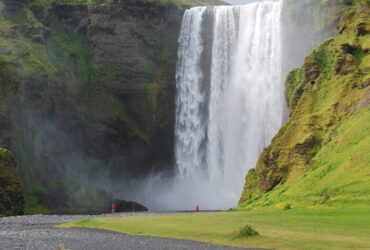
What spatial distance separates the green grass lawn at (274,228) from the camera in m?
21.0

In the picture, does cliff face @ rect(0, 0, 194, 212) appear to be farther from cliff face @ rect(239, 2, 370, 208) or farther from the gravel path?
the gravel path

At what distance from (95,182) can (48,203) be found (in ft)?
48.8

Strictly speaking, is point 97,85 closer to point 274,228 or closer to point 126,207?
point 126,207

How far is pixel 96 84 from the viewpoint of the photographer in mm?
83750

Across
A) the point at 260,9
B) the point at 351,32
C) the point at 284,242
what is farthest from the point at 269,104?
the point at 284,242

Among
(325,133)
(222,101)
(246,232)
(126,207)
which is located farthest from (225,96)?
(246,232)

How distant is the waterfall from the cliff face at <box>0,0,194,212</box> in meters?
3.33

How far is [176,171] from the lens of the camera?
83250 millimetres

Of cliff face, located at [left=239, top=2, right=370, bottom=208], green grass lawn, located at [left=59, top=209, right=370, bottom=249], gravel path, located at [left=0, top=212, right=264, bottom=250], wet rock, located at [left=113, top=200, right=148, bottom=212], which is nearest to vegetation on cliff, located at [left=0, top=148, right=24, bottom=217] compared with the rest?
wet rock, located at [left=113, top=200, right=148, bottom=212]

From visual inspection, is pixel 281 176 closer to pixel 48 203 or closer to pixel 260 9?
pixel 48 203

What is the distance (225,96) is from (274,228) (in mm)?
55156

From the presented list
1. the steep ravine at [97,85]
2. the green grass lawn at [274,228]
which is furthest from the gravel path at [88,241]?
the steep ravine at [97,85]

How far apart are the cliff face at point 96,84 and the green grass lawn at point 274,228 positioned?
42.4 metres

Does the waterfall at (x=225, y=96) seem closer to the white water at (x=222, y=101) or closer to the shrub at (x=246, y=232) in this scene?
the white water at (x=222, y=101)
